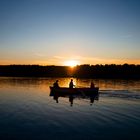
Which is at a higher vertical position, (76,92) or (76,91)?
(76,91)

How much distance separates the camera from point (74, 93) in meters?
53.4

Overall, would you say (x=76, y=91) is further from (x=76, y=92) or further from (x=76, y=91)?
(x=76, y=92)

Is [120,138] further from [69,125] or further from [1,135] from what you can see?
[1,135]

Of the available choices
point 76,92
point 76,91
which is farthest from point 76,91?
point 76,92

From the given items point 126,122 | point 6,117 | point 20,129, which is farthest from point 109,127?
point 6,117

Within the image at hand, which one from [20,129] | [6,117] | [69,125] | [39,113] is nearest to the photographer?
[20,129]

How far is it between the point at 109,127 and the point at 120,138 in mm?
3347

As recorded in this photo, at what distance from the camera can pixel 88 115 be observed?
99.3ft

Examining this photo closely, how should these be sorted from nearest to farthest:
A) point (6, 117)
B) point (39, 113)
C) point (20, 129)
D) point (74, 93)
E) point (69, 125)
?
point (20, 129) → point (69, 125) → point (6, 117) → point (39, 113) → point (74, 93)

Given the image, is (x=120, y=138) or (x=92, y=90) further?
(x=92, y=90)

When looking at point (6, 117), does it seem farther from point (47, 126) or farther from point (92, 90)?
point (92, 90)

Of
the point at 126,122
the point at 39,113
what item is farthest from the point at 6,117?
the point at 126,122

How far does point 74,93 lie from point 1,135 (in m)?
33.3

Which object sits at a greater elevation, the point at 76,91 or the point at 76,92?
the point at 76,91
